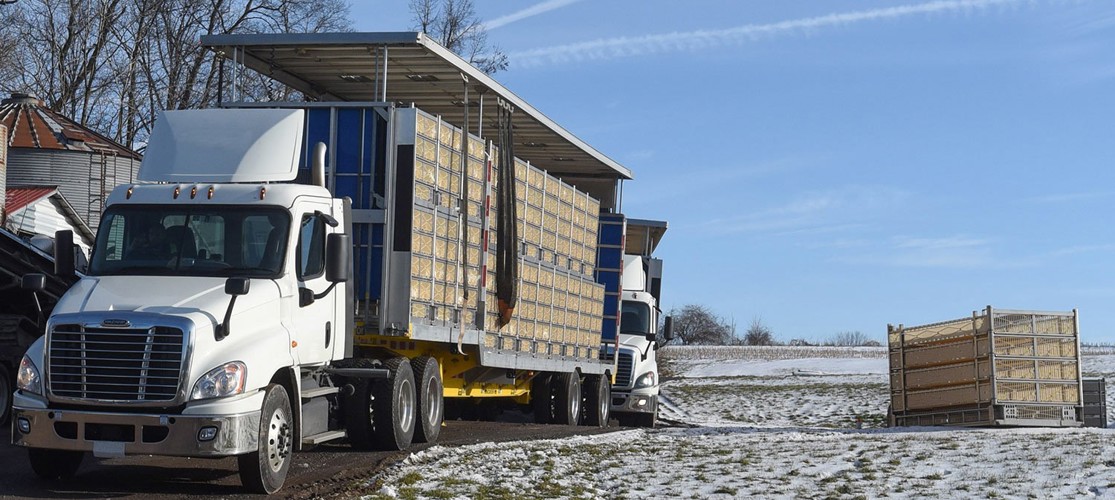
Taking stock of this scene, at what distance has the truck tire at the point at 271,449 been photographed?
1109 cm

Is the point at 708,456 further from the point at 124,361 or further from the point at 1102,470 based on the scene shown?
the point at 124,361

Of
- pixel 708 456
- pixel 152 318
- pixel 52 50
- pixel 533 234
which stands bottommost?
pixel 708 456

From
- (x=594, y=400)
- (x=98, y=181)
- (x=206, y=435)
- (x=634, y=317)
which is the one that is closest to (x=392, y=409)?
(x=206, y=435)

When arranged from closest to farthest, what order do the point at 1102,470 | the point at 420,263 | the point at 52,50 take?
the point at 1102,470
the point at 420,263
the point at 52,50

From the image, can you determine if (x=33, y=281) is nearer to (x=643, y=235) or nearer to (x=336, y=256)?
(x=336, y=256)

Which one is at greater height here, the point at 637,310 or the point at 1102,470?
the point at 637,310

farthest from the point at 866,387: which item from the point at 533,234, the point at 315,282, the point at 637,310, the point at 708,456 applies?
the point at 315,282

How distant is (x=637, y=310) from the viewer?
28125 millimetres

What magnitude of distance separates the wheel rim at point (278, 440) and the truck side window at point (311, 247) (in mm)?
1415

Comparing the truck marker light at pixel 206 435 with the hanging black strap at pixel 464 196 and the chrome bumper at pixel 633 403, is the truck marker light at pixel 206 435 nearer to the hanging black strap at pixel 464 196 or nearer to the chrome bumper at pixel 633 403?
the hanging black strap at pixel 464 196

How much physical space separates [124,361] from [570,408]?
13.6m

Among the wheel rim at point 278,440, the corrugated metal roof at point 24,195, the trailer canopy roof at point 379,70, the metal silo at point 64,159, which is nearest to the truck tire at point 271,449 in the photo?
the wheel rim at point 278,440

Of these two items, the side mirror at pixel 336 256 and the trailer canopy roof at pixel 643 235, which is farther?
the trailer canopy roof at pixel 643 235

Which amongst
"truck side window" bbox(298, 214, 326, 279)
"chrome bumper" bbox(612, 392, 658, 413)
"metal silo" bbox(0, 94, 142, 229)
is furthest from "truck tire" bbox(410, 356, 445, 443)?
"metal silo" bbox(0, 94, 142, 229)
